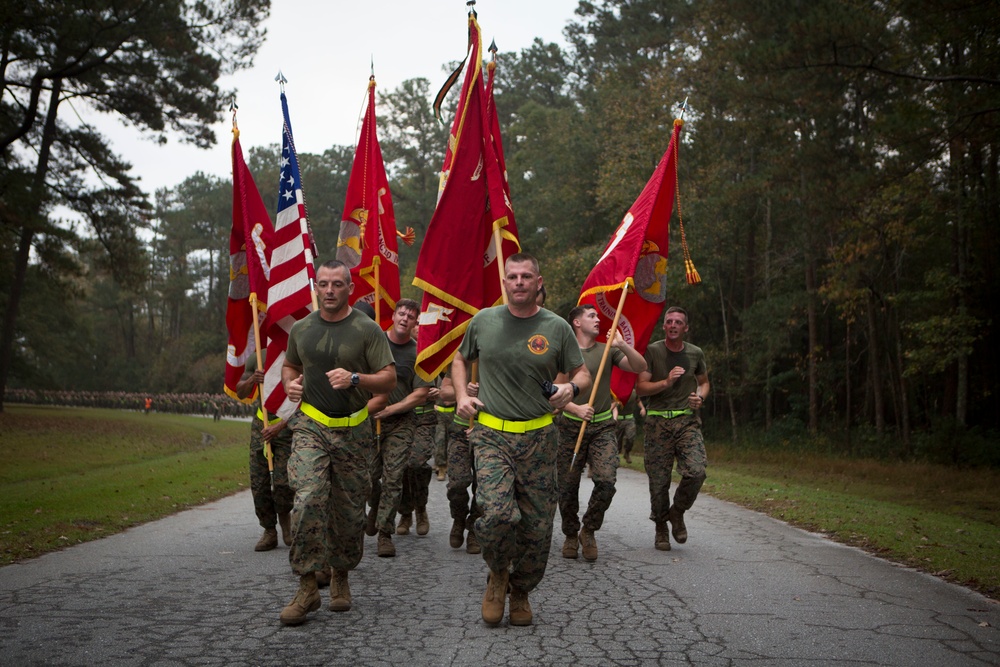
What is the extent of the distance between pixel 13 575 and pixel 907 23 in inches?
758

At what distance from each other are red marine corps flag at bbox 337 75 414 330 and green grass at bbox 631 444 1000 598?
5827 millimetres

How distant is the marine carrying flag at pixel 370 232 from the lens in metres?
11.1

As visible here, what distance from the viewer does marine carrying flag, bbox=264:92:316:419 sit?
335 inches

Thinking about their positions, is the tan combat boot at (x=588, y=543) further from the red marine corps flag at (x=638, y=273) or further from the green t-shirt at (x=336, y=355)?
the green t-shirt at (x=336, y=355)

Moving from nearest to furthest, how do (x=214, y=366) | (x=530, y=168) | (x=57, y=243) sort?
(x=57, y=243), (x=530, y=168), (x=214, y=366)

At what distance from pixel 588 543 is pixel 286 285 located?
3650 millimetres

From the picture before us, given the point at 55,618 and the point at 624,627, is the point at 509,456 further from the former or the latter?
the point at 55,618

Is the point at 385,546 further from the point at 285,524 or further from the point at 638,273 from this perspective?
the point at 638,273

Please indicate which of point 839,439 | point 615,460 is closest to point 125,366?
point 839,439

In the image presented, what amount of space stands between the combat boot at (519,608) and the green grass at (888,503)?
12.1 feet

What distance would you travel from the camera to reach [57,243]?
1288 inches

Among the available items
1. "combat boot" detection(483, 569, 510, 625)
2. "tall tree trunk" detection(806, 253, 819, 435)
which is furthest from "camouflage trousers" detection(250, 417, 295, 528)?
"tall tree trunk" detection(806, 253, 819, 435)

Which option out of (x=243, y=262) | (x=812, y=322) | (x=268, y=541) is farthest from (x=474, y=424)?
(x=812, y=322)

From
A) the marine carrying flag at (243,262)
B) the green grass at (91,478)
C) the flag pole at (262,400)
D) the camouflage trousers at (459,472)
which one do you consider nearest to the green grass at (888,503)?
the camouflage trousers at (459,472)
